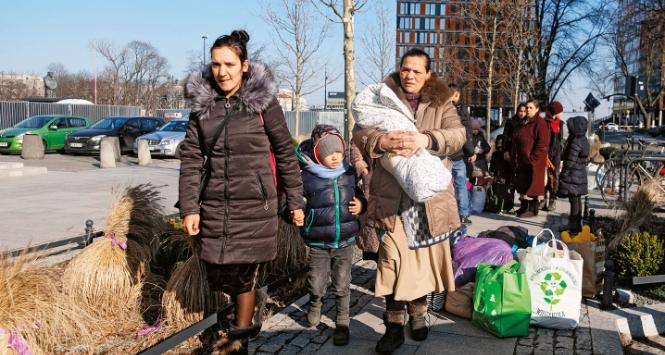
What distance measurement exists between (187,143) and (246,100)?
0.41m

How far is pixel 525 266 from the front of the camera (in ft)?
14.4

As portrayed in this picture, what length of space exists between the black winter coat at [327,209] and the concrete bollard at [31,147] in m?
19.3

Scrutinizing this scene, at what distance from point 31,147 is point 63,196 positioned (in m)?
10.3

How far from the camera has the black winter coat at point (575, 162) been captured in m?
8.48

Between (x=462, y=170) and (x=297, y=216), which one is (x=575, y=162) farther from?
(x=297, y=216)

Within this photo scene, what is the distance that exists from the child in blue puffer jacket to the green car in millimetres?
21038

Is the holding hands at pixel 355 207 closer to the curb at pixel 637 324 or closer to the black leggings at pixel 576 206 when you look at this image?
the curb at pixel 637 324

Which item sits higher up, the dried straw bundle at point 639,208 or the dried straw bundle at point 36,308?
the dried straw bundle at point 639,208

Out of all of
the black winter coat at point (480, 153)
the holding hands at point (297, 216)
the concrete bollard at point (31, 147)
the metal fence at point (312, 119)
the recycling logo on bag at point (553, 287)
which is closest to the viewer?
the holding hands at point (297, 216)

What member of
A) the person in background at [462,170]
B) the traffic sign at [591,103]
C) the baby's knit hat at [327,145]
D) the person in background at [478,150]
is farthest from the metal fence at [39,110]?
the baby's knit hat at [327,145]

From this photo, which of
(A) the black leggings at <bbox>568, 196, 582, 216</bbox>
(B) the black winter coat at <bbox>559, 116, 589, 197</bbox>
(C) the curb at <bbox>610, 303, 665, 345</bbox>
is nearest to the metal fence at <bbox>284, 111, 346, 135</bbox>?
(B) the black winter coat at <bbox>559, 116, 589, 197</bbox>

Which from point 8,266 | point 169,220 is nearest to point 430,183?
point 8,266

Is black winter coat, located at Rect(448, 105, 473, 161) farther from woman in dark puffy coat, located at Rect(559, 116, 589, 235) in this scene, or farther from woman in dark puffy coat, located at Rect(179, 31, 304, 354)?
woman in dark puffy coat, located at Rect(179, 31, 304, 354)

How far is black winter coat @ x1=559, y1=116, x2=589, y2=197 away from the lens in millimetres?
8484
